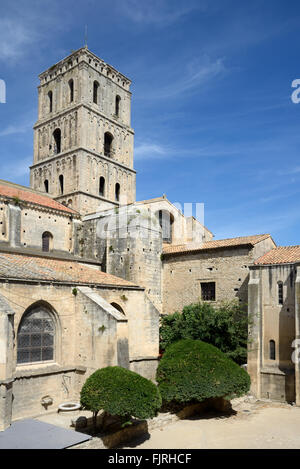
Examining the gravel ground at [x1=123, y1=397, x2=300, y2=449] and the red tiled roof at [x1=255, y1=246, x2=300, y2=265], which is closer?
the gravel ground at [x1=123, y1=397, x2=300, y2=449]

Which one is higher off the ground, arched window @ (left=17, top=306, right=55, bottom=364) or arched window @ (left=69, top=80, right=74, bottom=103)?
arched window @ (left=69, top=80, right=74, bottom=103)

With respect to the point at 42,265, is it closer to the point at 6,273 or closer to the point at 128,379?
the point at 6,273

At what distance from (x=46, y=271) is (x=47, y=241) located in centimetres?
797

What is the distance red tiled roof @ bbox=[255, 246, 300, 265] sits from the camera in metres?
20.3

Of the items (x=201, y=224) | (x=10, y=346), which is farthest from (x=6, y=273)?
(x=201, y=224)

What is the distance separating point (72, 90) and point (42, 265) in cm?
1925

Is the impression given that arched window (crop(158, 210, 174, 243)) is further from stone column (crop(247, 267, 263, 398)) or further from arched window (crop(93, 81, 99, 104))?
arched window (crop(93, 81, 99, 104))

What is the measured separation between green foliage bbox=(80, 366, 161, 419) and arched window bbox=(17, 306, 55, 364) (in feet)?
11.0

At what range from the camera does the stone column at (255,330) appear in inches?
772

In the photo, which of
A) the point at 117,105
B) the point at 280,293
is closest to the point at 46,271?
the point at 280,293

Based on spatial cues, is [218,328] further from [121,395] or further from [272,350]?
[121,395]

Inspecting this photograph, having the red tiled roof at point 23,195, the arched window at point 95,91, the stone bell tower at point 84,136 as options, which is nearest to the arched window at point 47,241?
the red tiled roof at point 23,195

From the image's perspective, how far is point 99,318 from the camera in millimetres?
16250

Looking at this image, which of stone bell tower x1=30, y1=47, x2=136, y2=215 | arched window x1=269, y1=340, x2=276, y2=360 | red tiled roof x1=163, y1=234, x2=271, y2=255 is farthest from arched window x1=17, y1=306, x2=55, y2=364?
stone bell tower x1=30, y1=47, x2=136, y2=215
